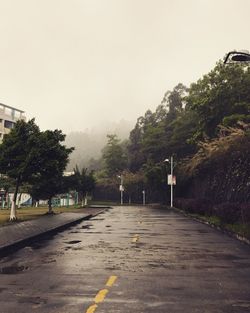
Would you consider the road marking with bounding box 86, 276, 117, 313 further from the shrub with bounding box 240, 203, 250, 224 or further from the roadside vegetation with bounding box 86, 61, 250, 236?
the shrub with bounding box 240, 203, 250, 224

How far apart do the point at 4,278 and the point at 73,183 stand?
31.0 metres

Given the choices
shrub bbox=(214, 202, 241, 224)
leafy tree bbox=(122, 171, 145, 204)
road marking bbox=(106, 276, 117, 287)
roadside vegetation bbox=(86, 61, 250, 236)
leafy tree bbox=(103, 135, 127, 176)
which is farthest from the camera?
leafy tree bbox=(103, 135, 127, 176)

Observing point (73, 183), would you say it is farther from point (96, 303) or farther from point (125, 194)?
point (125, 194)

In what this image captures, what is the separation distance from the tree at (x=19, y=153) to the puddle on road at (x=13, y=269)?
15212mm

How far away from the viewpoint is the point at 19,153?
25.9 meters

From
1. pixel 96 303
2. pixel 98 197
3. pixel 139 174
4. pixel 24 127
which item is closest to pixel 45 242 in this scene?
pixel 96 303

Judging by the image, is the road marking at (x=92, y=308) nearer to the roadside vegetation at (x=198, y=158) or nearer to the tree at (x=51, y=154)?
the roadside vegetation at (x=198, y=158)

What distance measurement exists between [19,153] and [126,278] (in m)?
18.6

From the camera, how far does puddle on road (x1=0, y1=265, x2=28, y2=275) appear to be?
939cm

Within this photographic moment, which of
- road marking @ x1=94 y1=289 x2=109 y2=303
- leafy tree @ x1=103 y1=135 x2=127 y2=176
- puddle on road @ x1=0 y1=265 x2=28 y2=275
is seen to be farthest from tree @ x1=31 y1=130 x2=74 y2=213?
leafy tree @ x1=103 y1=135 x2=127 y2=176

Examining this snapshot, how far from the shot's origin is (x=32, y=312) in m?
6.07

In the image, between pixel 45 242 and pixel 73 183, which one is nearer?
pixel 45 242

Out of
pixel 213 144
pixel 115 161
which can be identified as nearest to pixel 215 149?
pixel 213 144

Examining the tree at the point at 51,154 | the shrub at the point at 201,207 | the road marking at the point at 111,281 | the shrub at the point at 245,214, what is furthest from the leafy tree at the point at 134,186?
the road marking at the point at 111,281
